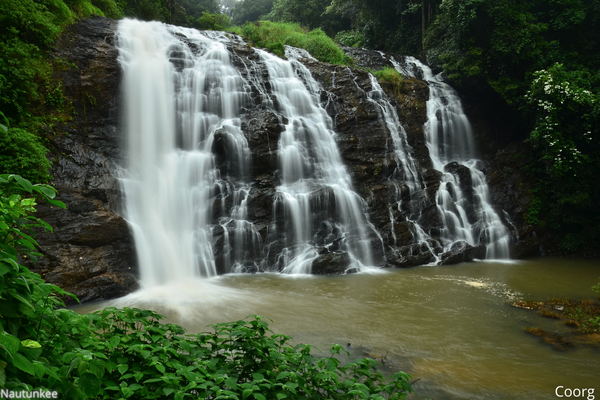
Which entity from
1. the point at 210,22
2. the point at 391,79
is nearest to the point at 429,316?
the point at 391,79

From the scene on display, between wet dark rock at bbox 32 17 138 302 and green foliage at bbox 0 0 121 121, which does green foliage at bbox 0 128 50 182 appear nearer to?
wet dark rock at bbox 32 17 138 302

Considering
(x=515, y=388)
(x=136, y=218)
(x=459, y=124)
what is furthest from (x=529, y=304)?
(x=459, y=124)

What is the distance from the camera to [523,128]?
54.1 feet

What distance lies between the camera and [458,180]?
1468 cm

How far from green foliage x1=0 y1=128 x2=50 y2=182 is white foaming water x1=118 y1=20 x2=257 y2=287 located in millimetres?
2316

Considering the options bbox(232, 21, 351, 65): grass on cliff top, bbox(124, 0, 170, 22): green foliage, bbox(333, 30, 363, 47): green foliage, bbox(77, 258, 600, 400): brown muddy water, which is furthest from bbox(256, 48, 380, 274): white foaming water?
bbox(333, 30, 363, 47): green foliage

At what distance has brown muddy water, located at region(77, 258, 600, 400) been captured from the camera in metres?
4.92

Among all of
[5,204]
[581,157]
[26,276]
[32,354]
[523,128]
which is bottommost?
[32,354]

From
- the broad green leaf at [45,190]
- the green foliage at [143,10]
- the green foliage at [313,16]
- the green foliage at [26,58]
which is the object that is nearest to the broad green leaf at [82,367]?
the broad green leaf at [45,190]

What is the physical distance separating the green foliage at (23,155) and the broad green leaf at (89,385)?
7406mm

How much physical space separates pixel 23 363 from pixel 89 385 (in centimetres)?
38

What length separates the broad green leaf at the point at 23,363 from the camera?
1.63 meters

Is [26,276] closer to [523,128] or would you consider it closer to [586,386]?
[586,386]

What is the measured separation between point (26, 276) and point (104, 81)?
11647mm
